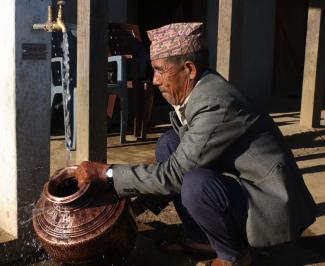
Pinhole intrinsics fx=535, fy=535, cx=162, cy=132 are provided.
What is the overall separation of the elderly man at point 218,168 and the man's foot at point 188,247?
370 mm

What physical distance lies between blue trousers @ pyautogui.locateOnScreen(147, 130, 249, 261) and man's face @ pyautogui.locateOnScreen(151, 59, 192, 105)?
38 cm

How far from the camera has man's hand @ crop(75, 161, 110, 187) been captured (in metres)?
2.48

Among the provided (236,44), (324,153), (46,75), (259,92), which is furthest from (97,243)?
(259,92)

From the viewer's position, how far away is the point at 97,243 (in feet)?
8.18

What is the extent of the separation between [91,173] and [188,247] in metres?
0.77

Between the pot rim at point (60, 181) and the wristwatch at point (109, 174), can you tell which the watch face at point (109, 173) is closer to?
the wristwatch at point (109, 174)

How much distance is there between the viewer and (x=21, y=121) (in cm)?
286

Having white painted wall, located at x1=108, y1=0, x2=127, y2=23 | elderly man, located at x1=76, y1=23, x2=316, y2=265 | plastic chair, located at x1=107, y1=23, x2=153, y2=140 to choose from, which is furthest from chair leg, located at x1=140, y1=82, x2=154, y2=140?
elderly man, located at x1=76, y1=23, x2=316, y2=265

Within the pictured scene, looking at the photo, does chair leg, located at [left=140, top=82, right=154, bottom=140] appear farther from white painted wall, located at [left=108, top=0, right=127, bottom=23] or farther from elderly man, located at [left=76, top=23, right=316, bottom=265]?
elderly man, located at [left=76, top=23, right=316, bottom=265]

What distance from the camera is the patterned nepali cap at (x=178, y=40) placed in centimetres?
242

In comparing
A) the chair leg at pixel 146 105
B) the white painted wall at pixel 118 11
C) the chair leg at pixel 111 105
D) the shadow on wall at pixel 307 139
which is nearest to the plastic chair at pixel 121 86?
the chair leg at pixel 146 105

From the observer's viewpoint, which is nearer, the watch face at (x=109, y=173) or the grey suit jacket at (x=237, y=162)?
the grey suit jacket at (x=237, y=162)

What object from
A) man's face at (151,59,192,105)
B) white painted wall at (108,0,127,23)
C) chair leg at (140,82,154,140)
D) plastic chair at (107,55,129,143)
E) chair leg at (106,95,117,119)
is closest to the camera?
man's face at (151,59,192,105)

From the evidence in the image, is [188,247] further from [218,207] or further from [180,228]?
[218,207]
